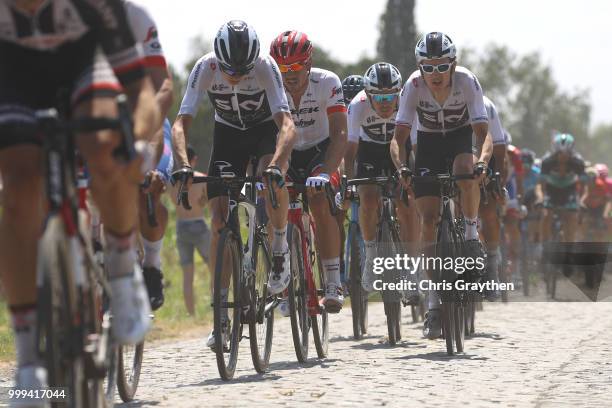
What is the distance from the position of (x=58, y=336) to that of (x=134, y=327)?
355 millimetres

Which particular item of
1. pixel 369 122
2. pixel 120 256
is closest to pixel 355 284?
pixel 369 122

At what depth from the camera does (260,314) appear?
9344 mm

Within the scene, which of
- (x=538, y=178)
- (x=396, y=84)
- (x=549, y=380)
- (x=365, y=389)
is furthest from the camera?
(x=538, y=178)

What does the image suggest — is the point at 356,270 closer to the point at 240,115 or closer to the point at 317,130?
the point at 317,130

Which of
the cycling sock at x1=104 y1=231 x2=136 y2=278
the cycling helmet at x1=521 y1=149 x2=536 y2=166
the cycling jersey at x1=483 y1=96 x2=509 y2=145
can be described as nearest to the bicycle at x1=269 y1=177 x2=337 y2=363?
the cycling jersey at x1=483 y1=96 x2=509 y2=145

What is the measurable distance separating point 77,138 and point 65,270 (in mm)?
585

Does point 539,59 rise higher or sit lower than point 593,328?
higher

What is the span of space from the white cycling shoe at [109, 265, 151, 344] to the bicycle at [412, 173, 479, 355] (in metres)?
5.28

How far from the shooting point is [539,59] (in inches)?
5861

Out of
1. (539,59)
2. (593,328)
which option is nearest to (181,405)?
(593,328)

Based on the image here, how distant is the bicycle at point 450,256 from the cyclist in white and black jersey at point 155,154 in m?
2.64

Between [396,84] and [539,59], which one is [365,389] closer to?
[396,84]

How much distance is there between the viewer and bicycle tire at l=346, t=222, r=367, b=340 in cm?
1277

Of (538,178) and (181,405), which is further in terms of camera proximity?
(538,178)
